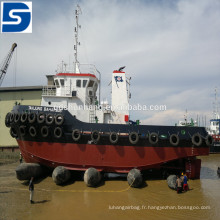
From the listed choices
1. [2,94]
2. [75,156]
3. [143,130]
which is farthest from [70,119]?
[2,94]

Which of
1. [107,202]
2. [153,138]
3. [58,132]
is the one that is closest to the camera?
[107,202]

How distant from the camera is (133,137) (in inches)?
376

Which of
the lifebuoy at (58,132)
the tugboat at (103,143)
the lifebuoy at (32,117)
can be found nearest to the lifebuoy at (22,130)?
Answer: the tugboat at (103,143)

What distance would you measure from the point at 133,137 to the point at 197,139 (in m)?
3.42

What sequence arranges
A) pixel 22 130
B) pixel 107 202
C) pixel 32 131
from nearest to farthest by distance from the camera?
pixel 107 202, pixel 32 131, pixel 22 130

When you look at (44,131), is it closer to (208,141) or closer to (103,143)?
(103,143)

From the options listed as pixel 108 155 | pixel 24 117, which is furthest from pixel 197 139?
pixel 24 117

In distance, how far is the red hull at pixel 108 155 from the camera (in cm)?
961

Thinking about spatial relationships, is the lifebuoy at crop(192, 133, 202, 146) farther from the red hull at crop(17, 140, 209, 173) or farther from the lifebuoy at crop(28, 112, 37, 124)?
the lifebuoy at crop(28, 112, 37, 124)

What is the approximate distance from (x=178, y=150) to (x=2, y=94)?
85.9ft

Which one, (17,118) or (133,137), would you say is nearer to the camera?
(133,137)

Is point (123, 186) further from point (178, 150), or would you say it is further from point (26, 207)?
point (26, 207)

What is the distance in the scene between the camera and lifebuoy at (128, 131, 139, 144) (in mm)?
9386

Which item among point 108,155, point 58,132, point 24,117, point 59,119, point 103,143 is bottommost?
point 108,155
